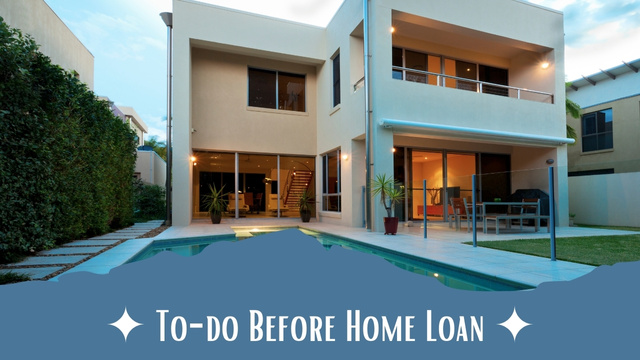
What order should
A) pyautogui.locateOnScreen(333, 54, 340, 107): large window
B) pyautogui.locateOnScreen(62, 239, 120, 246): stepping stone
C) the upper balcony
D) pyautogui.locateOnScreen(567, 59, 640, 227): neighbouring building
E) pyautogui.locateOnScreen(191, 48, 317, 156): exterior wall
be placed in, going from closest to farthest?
1. pyautogui.locateOnScreen(62, 239, 120, 246): stepping stone
2. pyautogui.locateOnScreen(567, 59, 640, 227): neighbouring building
3. the upper balcony
4. pyautogui.locateOnScreen(333, 54, 340, 107): large window
5. pyautogui.locateOnScreen(191, 48, 317, 156): exterior wall

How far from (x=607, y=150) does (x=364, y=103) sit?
11.7m

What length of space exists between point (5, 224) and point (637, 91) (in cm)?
2181

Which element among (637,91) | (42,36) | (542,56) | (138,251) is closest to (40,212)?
(138,251)

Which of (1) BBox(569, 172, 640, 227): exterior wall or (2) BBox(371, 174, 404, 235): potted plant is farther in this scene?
(2) BBox(371, 174, 404, 235): potted plant

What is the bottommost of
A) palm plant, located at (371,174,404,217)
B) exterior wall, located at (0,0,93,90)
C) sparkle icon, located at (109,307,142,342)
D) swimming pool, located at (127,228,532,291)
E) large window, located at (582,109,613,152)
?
swimming pool, located at (127,228,532,291)

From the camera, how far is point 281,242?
4.32m

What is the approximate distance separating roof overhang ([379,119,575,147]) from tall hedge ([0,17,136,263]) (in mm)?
6473

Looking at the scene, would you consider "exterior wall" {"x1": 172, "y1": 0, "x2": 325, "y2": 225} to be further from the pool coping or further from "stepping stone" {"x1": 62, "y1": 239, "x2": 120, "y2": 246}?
the pool coping

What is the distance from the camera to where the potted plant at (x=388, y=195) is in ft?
26.8

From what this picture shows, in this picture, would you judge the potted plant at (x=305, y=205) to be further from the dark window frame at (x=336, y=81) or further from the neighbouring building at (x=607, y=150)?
the neighbouring building at (x=607, y=150)

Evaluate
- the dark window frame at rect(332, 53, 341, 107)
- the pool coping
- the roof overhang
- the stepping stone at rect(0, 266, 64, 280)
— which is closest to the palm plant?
the roof overhang

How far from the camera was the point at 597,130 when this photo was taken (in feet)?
48.8

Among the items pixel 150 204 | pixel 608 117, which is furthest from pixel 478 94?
pixel 150 204

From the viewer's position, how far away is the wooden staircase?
13.4 metres
